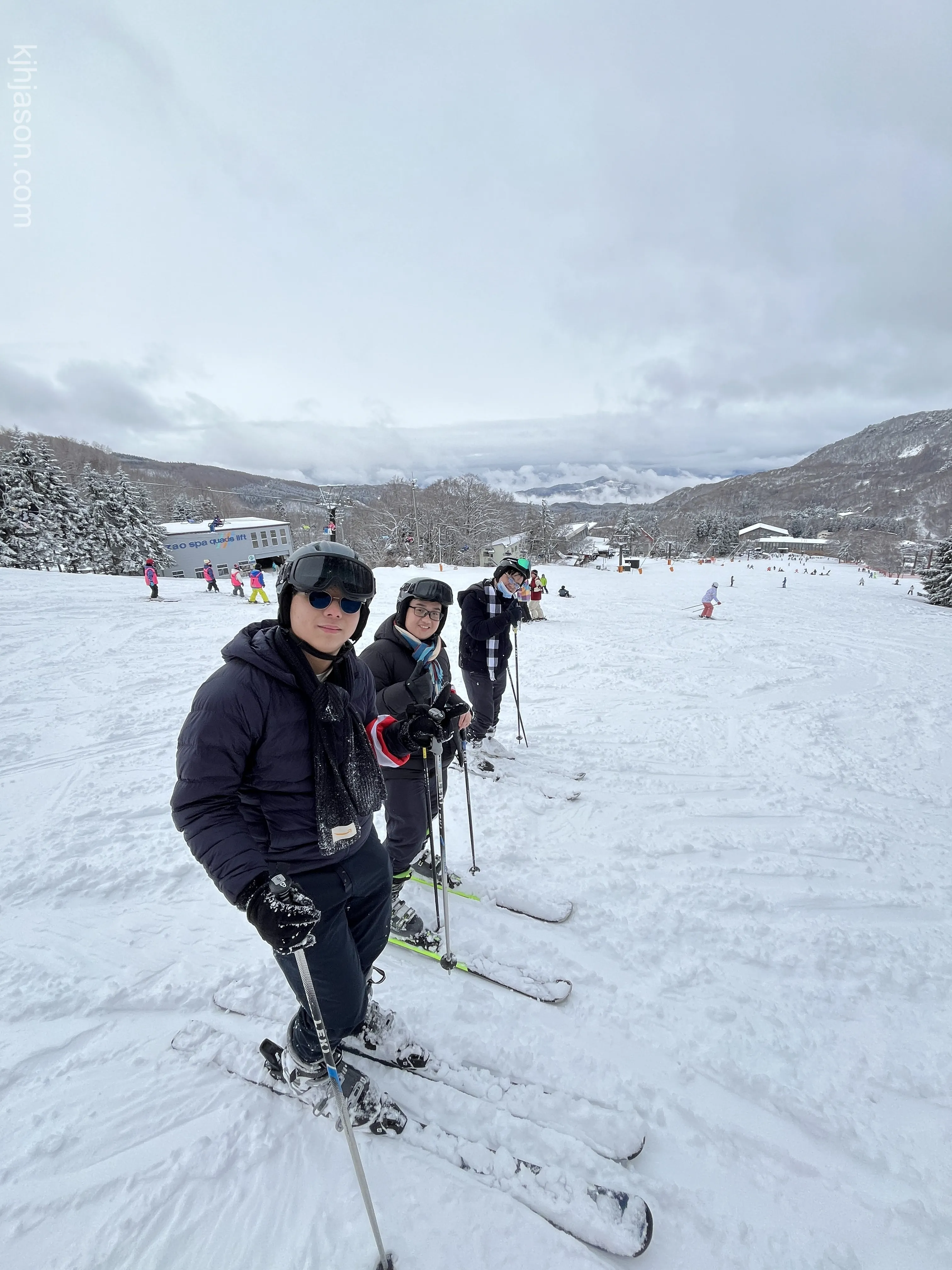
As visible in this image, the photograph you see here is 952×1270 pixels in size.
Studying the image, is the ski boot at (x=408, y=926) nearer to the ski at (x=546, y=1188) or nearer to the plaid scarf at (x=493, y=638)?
the ski at (x=546, y=1188)

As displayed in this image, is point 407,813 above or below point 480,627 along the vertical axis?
below

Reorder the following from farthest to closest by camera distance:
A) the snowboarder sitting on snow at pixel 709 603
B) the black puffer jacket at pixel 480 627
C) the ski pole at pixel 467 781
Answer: the snowboarder sitting on snow at pixel 709 603 → the black puffer jacket at pixel 480 627 → the ski pole at pixel 467 781

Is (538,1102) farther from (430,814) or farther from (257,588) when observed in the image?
(257,588)

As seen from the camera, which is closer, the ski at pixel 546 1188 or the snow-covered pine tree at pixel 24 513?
the ski at pixel 546 1188

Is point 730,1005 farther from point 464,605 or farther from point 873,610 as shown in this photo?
point 873,610

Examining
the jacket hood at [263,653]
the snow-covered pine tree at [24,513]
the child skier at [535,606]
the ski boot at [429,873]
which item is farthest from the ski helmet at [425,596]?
the snow-covered pine tree at [24,513]

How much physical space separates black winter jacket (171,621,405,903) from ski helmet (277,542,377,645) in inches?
5.8

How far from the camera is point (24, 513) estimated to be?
2861 cm

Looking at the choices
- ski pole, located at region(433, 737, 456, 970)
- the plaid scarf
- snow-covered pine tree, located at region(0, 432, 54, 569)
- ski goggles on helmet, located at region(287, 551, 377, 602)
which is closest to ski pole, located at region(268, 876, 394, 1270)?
ski pole, located at region(433, 737, 456, 970)

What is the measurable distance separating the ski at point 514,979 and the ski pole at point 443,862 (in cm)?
6

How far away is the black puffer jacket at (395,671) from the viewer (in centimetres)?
305

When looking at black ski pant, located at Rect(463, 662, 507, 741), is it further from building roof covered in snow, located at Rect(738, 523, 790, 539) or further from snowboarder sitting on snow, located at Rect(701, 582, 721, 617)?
building roof covered in snow, located at Rect(738, 523, 790, 539)

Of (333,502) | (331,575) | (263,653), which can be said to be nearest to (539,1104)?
(263,653)

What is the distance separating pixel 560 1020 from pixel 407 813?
5.07 ft
